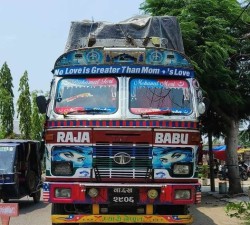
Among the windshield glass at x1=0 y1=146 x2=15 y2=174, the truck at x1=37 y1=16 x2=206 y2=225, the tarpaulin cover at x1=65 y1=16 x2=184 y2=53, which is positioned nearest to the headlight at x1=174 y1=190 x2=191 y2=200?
the truck at x1=37 y1=16 x2=206 y2=225

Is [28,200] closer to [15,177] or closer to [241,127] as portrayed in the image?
[15,177]

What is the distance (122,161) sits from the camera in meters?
8.04

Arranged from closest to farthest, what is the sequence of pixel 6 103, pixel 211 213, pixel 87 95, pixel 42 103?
pixel 87 95, pixel 42 103, pixel 211 213, pixel 6 103

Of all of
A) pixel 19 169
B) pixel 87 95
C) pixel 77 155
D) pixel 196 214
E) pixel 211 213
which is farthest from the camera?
pixel 19 169

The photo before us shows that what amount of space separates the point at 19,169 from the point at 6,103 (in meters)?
24.5

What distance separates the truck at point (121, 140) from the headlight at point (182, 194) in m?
0.02

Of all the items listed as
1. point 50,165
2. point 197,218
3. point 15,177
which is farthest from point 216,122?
point 50,165

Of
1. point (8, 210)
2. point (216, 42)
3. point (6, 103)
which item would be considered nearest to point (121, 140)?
point (8, 210)

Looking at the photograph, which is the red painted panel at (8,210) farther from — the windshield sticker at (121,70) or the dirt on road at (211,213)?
the dirt on road at (211,213)

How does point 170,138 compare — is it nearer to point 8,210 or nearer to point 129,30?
point 8,210

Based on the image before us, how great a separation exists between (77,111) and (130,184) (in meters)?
1.48

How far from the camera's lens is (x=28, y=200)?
18266 millimetres

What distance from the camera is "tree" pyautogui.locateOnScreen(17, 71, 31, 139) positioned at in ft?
131

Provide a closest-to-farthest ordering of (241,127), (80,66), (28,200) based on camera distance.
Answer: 1. (80,66)
2. (28,200)
3. (241,127)
